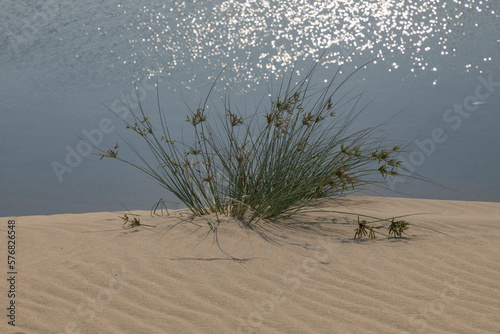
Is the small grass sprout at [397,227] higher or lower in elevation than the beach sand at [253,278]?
higher

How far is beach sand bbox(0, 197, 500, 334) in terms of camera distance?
8.18ft

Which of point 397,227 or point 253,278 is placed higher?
point 397,227

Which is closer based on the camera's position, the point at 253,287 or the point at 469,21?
the point at 253,287

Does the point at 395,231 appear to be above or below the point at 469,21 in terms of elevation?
below

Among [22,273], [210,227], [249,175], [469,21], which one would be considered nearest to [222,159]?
[249,175]

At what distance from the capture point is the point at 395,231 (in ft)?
11.9

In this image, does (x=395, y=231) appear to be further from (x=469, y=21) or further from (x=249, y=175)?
(x=469, y=21)

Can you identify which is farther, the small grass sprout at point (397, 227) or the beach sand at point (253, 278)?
the small grass sprout at point (397, 227)

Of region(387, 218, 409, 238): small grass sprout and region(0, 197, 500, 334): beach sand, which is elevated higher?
region(387, 218, 409, 238): small grass sprout

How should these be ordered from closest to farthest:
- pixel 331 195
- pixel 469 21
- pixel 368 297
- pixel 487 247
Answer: pixel 368 297 → pixel 487 247 → pixel 331 195 → pixel 469 21

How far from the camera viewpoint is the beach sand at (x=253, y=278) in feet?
8.18

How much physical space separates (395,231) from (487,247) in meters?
0.62

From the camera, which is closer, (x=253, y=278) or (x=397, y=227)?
(x=253, y=278)

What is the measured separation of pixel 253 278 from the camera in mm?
2941
